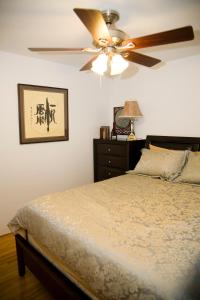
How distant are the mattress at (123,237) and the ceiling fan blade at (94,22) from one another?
1.33 meters

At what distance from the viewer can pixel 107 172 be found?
3434 millimetres

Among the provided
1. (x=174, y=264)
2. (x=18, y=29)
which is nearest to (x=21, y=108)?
(x=18, y=29)

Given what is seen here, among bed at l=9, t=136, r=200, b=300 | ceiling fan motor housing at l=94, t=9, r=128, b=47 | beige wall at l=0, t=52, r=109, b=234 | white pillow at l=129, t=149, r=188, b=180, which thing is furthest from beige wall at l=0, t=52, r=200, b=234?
ceiling fan motor housing at l=94, t=9, r=128, b=47

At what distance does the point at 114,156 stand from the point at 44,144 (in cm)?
110

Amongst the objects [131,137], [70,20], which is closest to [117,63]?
[70,20]

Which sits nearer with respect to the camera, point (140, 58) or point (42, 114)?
point (140, 58)

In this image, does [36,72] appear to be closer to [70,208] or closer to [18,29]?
[18,29]

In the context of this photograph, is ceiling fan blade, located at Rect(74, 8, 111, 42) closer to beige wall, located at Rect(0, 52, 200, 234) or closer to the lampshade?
beige wall, located at Rect(0, 52, 200, 234)

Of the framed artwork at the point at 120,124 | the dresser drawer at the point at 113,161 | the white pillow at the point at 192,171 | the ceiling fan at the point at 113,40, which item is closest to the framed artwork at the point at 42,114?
the dresser drawer at the point at 113,161

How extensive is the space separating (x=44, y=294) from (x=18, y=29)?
239 centimetres

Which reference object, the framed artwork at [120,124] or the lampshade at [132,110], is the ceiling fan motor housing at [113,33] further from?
the framed artwork at [120,124]

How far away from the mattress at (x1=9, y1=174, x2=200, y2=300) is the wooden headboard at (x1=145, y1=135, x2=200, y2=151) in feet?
2.80

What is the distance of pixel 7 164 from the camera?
267cm

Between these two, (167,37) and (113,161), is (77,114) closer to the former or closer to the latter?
(113,161)
